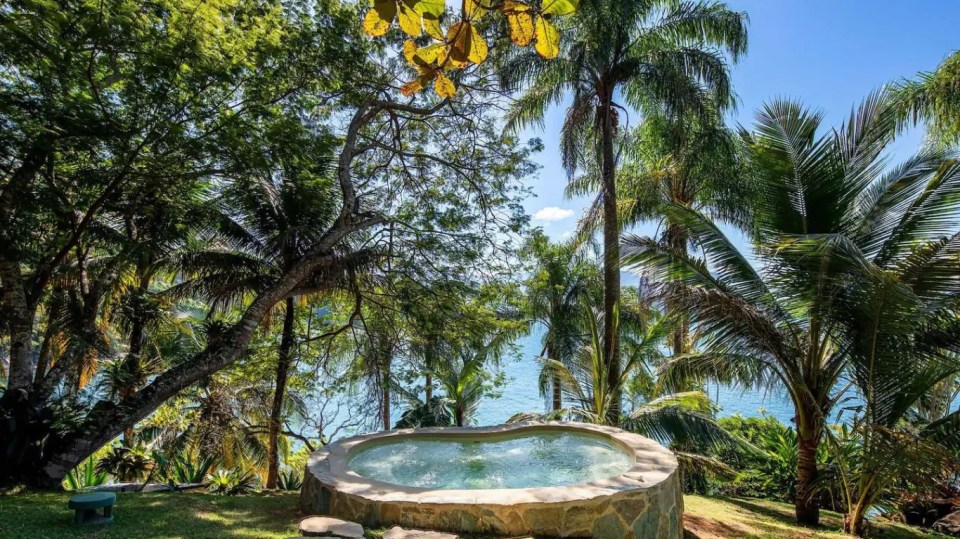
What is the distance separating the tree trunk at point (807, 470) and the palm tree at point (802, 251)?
0.02 meters

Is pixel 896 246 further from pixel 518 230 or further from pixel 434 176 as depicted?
pixel 434 176

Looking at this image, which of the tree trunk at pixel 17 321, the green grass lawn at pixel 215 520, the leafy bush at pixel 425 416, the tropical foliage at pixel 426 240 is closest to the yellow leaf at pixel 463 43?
the tropical foliage at pixel 426 240

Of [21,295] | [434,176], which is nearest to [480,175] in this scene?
[434,176]

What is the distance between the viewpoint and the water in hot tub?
21.6ft

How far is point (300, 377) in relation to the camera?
40.1 ft

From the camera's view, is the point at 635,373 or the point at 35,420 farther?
the point at 635,373

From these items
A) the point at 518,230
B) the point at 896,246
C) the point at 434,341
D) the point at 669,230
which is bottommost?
the point at 434,341

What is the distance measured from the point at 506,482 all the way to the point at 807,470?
440 centimetres

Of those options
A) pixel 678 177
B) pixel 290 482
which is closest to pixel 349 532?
pixel 290 482

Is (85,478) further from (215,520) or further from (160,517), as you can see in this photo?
(215,520)

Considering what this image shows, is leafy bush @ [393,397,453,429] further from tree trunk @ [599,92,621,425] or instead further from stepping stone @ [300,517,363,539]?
stepping stone @ [300,517,363,539]

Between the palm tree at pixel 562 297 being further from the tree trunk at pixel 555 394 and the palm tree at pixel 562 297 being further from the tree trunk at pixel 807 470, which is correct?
the tree trunk at pixel 807 470

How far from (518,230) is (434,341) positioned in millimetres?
2790

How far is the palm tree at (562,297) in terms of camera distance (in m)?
17.7
